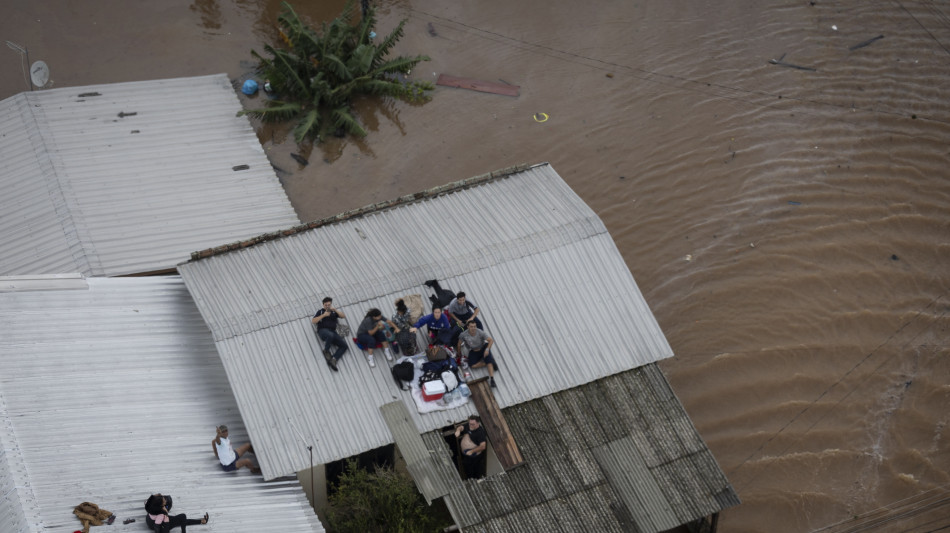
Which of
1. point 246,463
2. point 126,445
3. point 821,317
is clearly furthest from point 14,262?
point 821,317

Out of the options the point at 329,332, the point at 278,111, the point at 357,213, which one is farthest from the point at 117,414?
the point at 278,111

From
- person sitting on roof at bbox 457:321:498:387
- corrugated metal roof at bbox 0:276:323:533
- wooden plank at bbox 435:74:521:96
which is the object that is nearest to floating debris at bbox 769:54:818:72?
wooden plank at bbox 435:74:521:96

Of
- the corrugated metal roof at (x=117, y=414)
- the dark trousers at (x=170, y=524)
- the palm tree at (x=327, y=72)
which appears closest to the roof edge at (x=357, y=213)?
the corrugated metal roof at (x=117, y=414)

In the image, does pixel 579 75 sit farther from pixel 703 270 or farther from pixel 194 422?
pixel 194 422

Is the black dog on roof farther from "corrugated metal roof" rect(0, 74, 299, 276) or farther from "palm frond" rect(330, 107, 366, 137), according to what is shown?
"palm frond" rect(330, 107, 366, 137)

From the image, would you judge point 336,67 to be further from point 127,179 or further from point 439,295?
point 439,295

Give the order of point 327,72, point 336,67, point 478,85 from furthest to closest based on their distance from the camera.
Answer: point 478,85 < point 327,72 < point 336,67

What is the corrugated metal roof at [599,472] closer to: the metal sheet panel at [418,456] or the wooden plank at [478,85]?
Answer: the metal sheet panel at [418,456]
